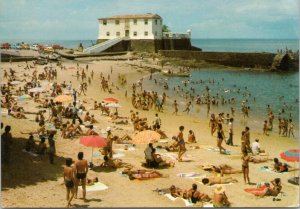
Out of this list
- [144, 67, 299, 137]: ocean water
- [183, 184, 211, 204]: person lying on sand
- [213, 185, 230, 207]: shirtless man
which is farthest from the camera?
[144, 67, 299, 137]: ocean water

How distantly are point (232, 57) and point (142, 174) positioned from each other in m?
60.2

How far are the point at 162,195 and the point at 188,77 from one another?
146 feet

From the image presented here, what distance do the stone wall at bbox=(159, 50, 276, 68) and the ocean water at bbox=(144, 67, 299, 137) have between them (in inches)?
130

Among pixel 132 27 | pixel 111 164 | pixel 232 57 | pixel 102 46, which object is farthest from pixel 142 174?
pixel 132 27

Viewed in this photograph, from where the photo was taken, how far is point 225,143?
21062 millimetres

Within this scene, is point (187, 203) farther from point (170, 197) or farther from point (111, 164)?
point (111, 164)

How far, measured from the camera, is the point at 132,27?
249 feet

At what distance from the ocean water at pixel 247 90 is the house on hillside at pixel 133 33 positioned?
12.9m

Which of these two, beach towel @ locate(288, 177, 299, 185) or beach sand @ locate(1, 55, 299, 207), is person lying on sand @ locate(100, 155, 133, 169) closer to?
beach sand @ locate(1, 55, 299, 207)

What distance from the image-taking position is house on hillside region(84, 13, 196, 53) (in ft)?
243

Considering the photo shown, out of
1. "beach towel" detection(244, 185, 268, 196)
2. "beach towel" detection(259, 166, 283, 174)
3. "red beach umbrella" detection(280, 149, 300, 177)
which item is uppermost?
"red beach umbrella" detection(280, 149, 300, 177)

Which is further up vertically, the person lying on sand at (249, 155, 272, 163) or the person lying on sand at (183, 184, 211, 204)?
the person lying on sand at (183, 184, 211, 204)

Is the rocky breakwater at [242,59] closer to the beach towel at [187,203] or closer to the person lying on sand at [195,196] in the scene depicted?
the person lying on sand at [195,196]

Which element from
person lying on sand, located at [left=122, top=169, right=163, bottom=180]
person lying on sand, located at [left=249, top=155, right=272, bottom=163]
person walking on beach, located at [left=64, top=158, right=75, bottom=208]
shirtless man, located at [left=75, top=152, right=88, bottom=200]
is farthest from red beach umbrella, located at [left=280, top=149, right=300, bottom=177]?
person walking on beach, located at [left=64, top=158, right=75, bottom=208]
